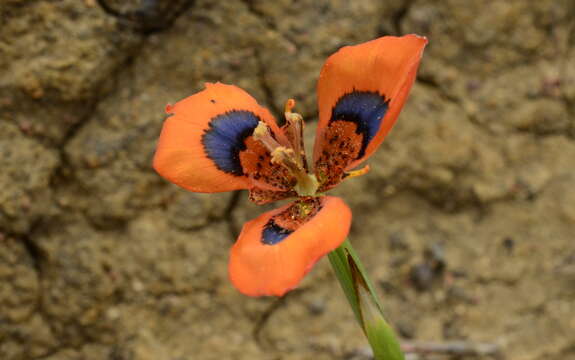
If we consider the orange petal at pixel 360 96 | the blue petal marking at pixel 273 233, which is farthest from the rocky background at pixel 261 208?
the blue petal marking at pixel 273 233

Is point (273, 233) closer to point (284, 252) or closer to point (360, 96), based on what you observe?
point (284, 252)

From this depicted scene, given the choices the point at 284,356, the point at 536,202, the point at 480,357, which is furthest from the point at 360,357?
the point at 536,202

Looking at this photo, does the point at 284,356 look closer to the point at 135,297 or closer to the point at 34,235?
the point at 135,297

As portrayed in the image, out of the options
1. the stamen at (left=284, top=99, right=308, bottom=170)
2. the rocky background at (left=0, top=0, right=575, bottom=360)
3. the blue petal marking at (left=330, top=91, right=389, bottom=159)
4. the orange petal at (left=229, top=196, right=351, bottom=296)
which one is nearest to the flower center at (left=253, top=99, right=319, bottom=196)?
the stamen at (left=284, top=99, right=308, bottom=170)

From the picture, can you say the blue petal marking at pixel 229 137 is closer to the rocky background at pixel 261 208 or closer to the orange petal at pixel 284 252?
the orange petal at pixel 284 252

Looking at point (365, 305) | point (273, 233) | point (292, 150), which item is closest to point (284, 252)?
point (273, 233)
